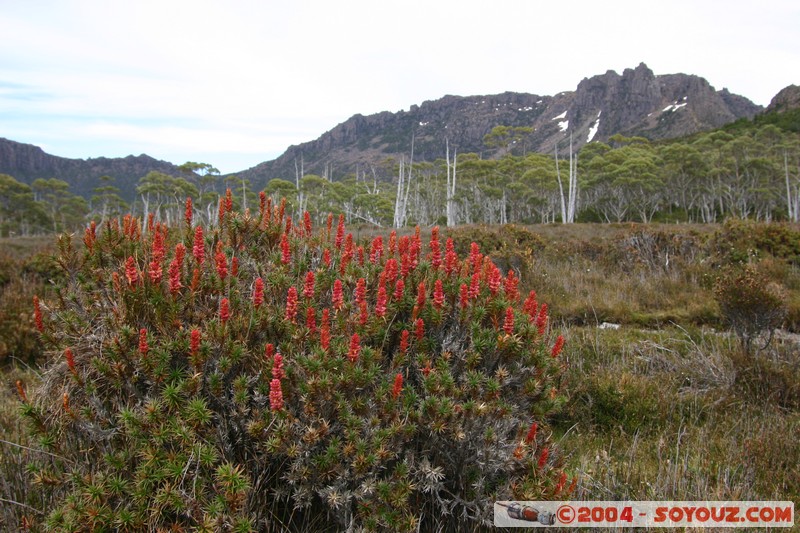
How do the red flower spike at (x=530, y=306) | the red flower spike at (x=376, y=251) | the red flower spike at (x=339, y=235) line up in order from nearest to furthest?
the red flower spike at (x=530, y=306)
the red flower spike at (x=376, y=251)
the red flower spike at (x=339, y=235)

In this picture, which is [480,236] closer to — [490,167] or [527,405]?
[527,405]

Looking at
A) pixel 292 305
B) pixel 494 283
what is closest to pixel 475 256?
pixel 494 283

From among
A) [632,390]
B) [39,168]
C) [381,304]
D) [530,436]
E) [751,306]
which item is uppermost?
[39,168]

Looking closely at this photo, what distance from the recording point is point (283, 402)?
6.15ft

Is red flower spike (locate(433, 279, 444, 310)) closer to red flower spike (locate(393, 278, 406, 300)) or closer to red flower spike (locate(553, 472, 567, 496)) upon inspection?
red flower spike (locate(393, 278, 406, 300))

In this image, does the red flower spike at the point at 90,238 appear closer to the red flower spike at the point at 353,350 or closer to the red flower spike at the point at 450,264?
the red flower spike at the point at 353,350

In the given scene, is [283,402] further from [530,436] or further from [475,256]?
[475,256]

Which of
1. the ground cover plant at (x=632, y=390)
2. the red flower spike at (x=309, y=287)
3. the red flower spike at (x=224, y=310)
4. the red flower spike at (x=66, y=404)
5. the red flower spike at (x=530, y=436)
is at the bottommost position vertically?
the ground cover plant at (x=632, y=390)

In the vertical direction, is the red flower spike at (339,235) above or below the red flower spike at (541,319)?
above

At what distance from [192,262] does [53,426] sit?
0.99m

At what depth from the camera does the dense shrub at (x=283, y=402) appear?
1783 mm

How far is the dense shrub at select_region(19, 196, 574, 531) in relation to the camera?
1783 millimetres

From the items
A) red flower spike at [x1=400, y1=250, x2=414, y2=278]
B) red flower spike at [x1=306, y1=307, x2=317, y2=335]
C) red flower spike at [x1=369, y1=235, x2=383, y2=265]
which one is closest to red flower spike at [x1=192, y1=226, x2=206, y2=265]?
red flower spike at [x1=306, y1=307, x2=317, y2=335]

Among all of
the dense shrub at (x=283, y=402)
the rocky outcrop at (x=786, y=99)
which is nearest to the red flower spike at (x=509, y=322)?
the dense shrub at (x=283, y=402)
